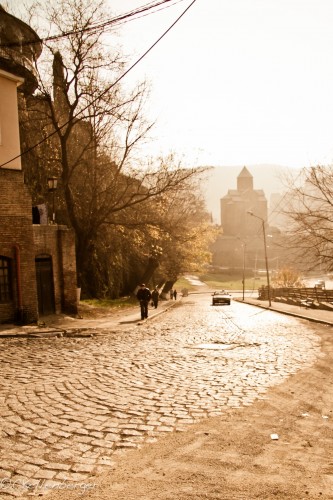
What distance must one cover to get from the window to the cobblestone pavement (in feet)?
11.5

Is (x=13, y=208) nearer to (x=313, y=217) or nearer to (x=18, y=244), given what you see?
(x=18, y=244)

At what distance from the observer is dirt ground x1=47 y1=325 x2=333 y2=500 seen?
4230mm

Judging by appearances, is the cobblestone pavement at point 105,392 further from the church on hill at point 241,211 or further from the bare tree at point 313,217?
the church on hill at point 241,211

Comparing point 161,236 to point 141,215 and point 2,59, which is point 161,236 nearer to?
point 141,215

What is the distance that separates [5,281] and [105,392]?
1100cm

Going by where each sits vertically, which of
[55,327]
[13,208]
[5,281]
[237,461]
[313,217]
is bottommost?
[55,327]

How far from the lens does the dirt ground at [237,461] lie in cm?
423

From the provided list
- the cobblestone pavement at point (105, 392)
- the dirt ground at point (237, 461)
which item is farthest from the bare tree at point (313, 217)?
the dirt ground at point (237, 461)

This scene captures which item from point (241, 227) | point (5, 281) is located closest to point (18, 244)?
point (5, 281)

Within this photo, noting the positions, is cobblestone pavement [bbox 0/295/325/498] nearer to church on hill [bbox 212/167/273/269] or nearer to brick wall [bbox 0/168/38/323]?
brick wall [bbox 0/168/38/323]

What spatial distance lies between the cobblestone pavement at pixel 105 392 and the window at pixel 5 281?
3.50m

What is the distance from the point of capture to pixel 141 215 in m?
31.2

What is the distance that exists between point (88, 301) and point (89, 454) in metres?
24.4

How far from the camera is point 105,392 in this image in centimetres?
770
